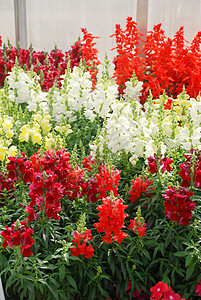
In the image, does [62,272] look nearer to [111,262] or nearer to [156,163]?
[111,262]

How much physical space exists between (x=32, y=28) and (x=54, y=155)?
7316 millimetres

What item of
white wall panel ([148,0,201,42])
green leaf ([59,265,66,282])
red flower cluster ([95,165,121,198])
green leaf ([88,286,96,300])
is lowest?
green leaf ([88,286,96,300])

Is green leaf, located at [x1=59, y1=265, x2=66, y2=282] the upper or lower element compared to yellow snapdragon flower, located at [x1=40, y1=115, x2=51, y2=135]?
lower

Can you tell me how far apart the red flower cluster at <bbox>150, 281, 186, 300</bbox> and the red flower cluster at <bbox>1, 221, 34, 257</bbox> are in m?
0.70

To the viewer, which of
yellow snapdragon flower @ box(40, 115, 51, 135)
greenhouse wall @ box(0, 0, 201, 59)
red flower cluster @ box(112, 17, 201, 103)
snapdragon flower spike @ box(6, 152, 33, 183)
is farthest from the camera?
greenhouse wall @ box(0, 0, 201, 59)

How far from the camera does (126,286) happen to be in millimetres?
2338

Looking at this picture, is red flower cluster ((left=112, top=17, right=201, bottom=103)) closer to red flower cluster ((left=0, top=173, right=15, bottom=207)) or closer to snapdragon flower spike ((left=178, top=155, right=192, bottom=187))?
snapdragon flower spike ((left=178, top=155, right=192, bottom=187))

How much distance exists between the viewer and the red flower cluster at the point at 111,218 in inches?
88.4

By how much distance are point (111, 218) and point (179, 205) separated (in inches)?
15.6

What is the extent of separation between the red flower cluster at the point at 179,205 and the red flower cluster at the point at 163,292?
0.38m

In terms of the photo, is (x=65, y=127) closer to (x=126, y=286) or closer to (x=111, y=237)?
(x=111, y=237)

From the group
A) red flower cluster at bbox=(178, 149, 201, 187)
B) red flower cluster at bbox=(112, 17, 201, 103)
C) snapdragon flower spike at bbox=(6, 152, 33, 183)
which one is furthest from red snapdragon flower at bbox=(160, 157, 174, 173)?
red flower cluster at bbox=(112, 17, 201, 103)

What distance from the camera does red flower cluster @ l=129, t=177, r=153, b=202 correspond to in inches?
104

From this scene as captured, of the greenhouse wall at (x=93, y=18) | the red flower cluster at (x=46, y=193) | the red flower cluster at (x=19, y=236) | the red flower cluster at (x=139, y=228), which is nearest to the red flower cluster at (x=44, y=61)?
the greenhouse wall at (x=93, y=18)
